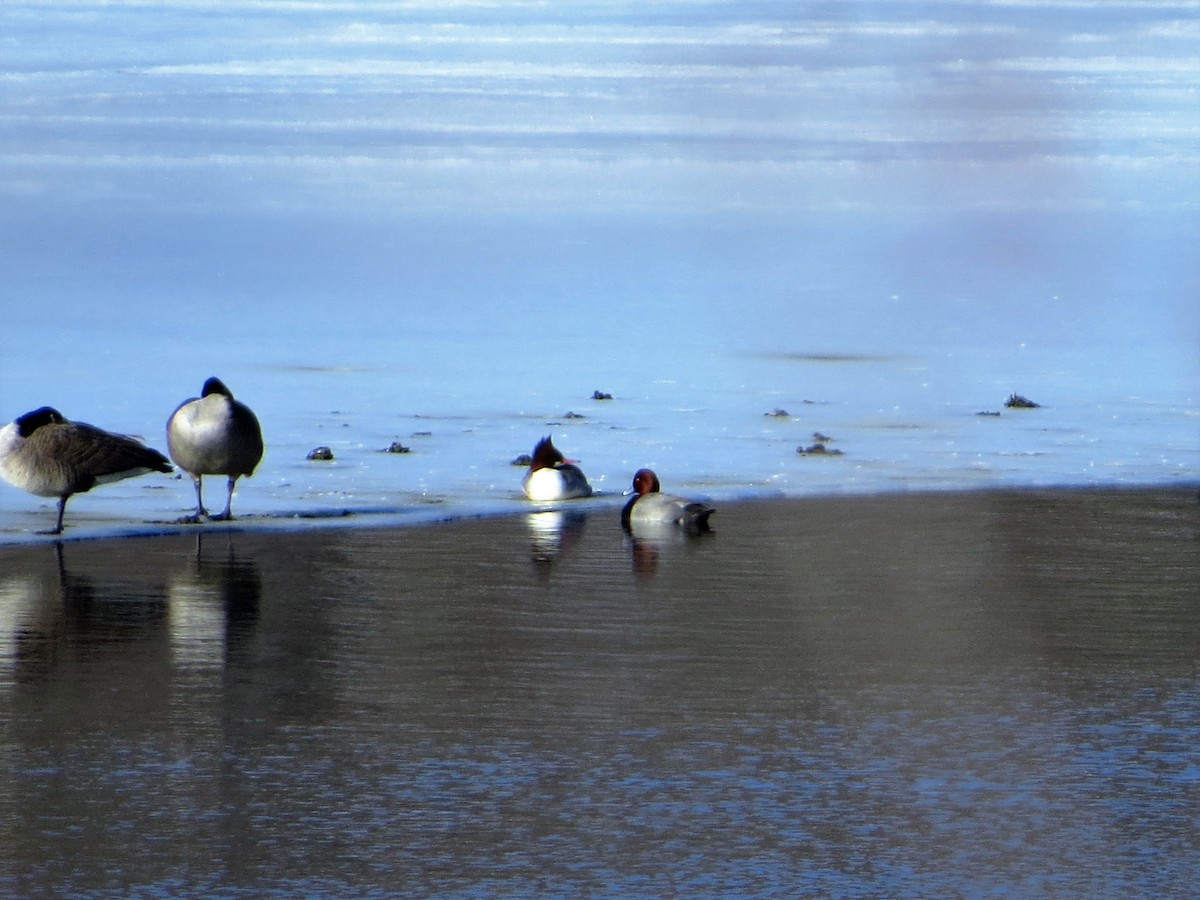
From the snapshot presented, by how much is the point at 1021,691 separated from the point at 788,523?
608 centimetres

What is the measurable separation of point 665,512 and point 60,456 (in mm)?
4208

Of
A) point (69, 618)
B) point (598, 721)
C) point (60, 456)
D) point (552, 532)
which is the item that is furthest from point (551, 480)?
point (598, 721)

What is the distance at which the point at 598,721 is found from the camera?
760cm

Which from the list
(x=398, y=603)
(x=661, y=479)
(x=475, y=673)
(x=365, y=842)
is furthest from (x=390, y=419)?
(x=365, y=842)

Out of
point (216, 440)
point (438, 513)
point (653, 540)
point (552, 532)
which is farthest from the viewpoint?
point (216, 440)

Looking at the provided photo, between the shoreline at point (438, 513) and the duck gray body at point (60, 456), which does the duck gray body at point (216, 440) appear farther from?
the shoreline at point (438, 513)

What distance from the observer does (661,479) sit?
1794 centimetres

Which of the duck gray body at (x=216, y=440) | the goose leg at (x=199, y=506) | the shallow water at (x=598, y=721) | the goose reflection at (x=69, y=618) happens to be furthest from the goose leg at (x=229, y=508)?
the goose reflection at (x=69, y=618)

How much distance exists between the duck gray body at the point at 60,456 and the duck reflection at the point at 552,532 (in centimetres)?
296

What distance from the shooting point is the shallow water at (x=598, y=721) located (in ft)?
19.2

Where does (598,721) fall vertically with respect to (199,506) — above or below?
below

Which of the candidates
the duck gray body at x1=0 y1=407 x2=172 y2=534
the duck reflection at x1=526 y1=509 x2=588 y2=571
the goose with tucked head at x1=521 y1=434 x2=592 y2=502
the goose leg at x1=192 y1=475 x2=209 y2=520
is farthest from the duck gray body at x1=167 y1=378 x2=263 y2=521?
the duck reflection at x1=526 y1=509 x2=588 y2=571

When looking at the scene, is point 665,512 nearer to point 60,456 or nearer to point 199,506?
point 199,506

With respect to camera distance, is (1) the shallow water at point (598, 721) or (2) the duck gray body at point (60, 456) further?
(2) the duck gray body at point (60, 456)
